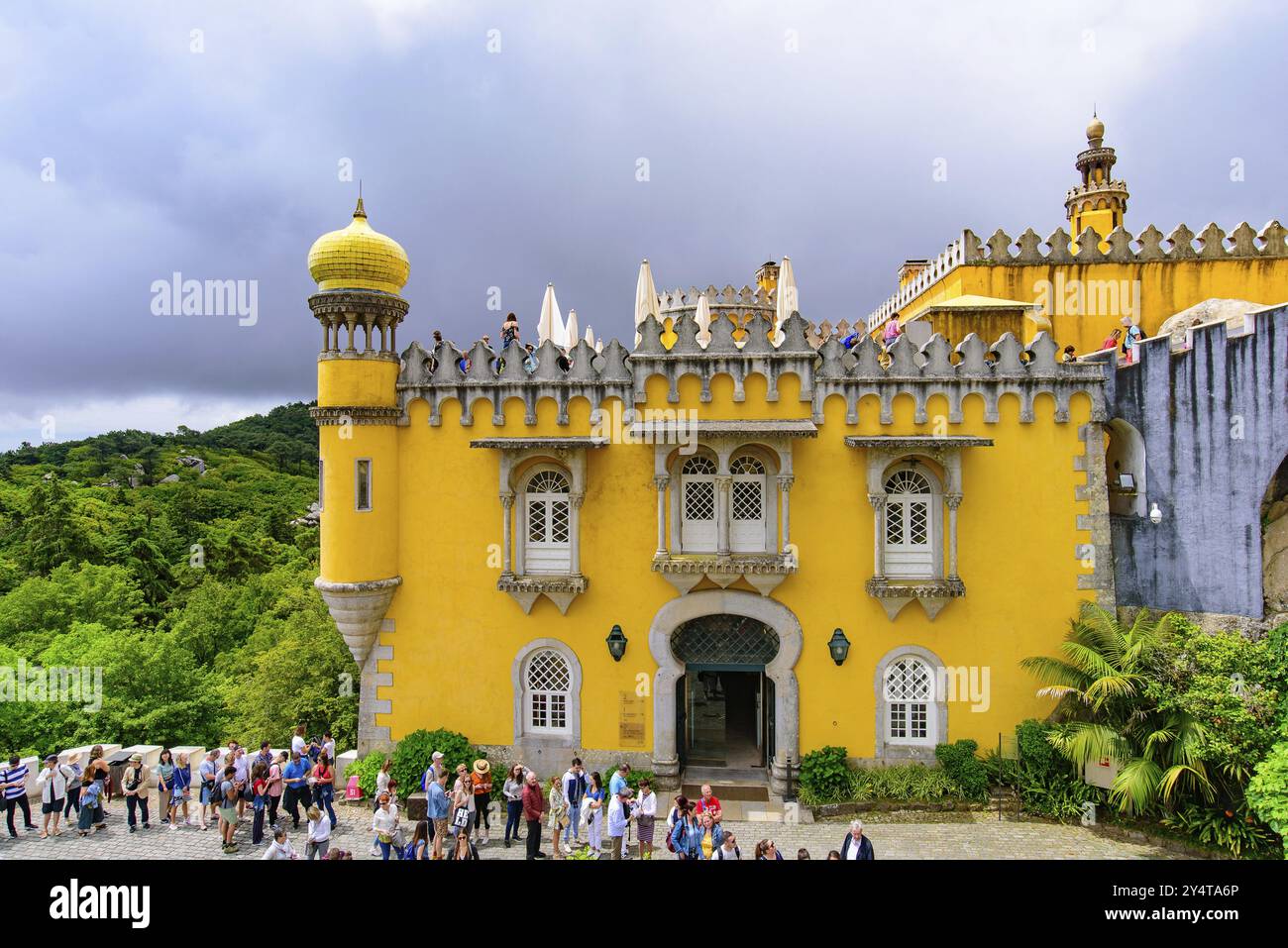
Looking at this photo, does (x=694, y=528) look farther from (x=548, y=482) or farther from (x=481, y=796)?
(x=481, y=796)

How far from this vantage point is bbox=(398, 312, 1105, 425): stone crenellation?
1619 cm

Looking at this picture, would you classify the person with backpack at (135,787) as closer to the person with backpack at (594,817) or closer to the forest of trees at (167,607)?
the forest of trees at (167,607)

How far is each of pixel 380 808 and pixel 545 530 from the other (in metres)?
6.77

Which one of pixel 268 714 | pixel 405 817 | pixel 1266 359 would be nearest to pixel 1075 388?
pixel 1266 359

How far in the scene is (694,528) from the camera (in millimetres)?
16812

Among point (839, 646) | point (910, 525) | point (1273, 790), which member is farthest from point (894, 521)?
point (1273, 790)

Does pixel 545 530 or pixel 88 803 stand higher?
pixel 545 530

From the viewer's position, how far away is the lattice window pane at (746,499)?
16.8 metres

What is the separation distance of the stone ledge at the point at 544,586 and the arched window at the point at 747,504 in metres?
3.73

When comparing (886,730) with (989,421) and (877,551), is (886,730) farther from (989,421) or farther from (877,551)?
(989,421)

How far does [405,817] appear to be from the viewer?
1555 centimetres

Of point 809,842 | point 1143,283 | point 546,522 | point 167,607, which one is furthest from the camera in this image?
point 167,607

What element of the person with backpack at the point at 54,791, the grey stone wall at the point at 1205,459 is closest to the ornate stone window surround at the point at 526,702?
the person with backpack at the point at 54,791

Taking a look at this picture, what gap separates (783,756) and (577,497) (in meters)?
7.52
